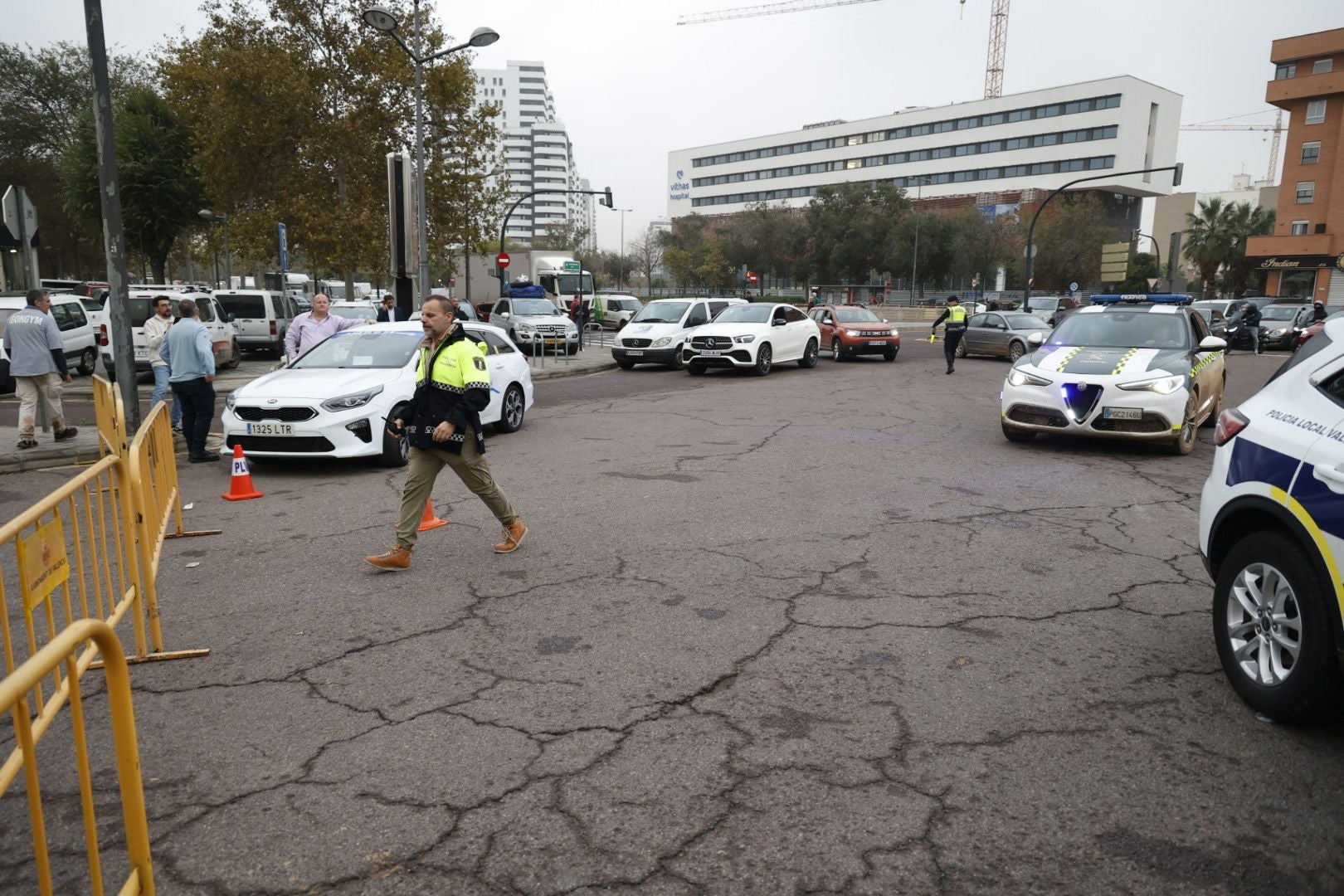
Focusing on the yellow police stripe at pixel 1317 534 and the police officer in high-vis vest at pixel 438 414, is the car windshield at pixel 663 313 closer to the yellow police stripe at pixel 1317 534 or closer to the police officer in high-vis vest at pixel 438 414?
the police officer in high-vis vest at pixel 438 414

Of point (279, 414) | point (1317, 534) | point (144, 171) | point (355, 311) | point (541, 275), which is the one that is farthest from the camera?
point (541, 275)

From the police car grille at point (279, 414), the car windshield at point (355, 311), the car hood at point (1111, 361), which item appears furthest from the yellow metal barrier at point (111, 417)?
the car windshield at point (355, 311)

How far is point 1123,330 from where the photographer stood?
10820 millimetres

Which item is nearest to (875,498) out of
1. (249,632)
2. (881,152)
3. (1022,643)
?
(1022,643)

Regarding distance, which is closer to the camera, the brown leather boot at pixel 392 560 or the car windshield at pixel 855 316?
the brown leather boot at pixel 392 560

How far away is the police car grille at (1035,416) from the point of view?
10.1m

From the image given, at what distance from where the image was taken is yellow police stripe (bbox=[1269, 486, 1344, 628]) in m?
3.31

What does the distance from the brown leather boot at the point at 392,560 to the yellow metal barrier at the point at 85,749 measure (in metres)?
3.28

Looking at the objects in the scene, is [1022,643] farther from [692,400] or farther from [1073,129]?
[1073,129]

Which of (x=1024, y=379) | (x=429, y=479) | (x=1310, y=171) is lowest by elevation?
(x=429, y=479)

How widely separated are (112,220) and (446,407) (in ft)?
22.7

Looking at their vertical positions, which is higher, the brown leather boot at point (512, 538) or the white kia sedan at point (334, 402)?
the white kia sedan at point (334, 402)

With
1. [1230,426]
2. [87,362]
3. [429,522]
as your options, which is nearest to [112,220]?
[429,522]

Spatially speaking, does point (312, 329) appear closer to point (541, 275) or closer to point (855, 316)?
point (855, 316)
